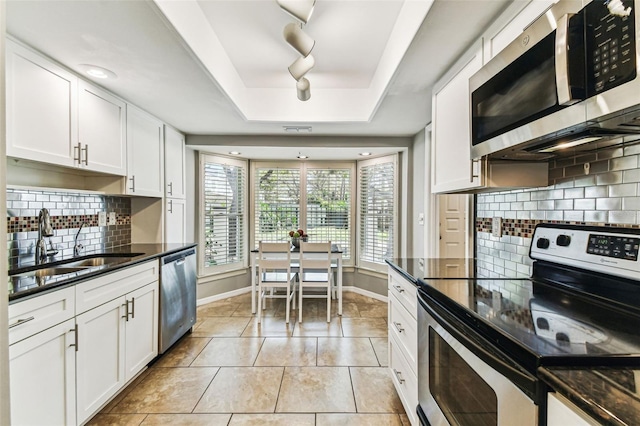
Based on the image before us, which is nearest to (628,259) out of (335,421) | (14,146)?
(335,421)

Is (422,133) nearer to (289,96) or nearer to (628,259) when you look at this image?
(289,96)

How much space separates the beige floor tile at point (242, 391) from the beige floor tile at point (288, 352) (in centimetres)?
11

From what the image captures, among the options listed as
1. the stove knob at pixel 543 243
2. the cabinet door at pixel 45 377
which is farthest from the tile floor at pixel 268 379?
the stove knob at pixel 543 243

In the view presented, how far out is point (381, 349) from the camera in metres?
2.64

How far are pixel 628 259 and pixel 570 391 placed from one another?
0.74m

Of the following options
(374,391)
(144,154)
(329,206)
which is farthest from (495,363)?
(329,206)

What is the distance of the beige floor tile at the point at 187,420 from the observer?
174cm

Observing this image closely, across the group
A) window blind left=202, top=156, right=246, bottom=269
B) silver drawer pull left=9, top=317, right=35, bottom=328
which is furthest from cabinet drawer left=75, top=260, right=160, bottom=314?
window blind left=202, top=156, right=246, bottom=269

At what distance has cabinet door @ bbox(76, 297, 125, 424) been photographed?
159 cm

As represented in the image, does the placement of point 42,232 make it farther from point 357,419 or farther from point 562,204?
point 562,204

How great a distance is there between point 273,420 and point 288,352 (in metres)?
0.84

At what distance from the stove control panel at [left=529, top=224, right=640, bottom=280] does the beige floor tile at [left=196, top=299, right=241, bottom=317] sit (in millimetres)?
3287

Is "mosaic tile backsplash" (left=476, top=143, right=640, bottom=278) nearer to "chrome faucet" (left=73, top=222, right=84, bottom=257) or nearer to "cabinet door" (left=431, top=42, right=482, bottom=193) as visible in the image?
"cabinet door" (left=431, top=42, right=482, bottom=193)

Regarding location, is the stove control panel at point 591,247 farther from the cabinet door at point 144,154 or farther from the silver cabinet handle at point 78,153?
the cabinet door at point 144,154
